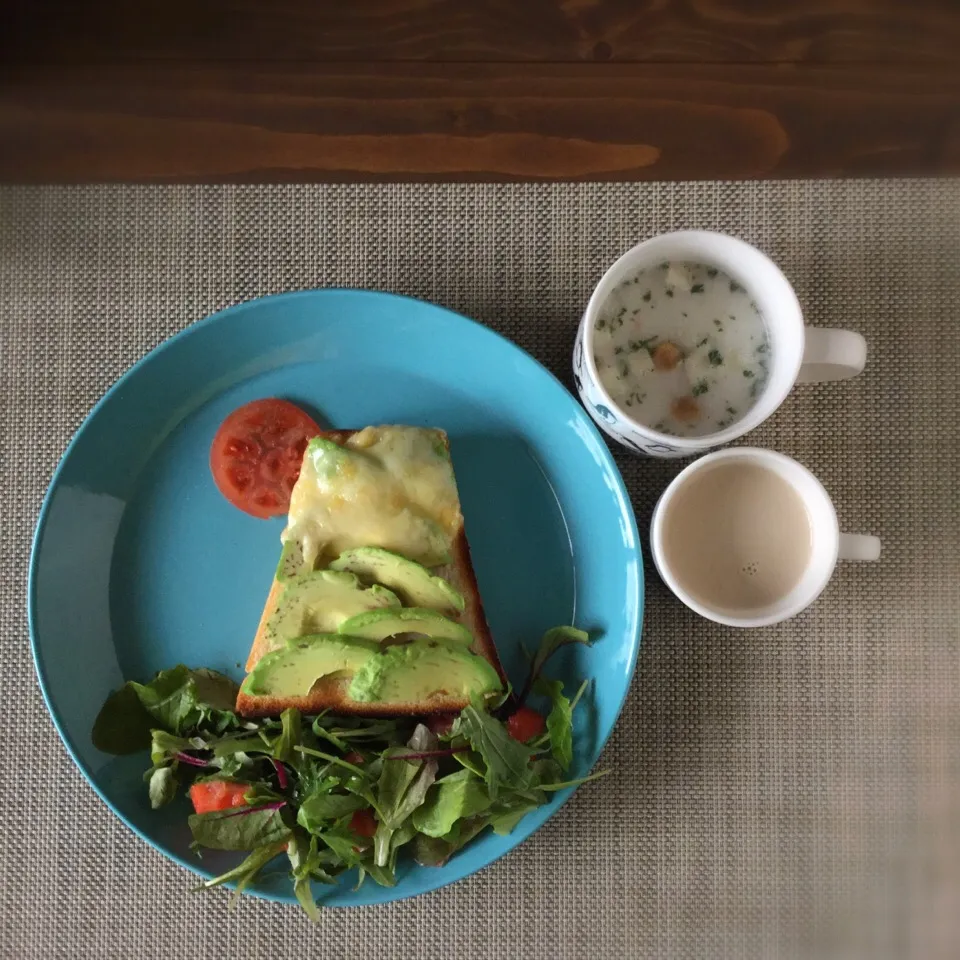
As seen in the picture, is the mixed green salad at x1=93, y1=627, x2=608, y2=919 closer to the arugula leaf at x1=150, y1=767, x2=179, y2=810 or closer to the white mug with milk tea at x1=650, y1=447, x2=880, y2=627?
the arugula leaf at x1=150, y1=767, x2=179, y2=810

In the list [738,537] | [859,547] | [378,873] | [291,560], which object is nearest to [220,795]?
[378,873]

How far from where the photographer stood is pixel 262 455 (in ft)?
4.86

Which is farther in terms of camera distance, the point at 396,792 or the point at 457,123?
the point at 457,123

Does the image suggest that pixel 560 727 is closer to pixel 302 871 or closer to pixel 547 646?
pixel 547 646

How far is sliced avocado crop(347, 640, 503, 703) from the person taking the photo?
1.32 metres

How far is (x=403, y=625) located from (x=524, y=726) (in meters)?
0.29

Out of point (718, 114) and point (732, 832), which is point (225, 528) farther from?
point (718, 114)

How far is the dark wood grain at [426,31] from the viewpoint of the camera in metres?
1.62

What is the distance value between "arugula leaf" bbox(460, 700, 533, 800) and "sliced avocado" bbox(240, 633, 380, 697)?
7.3 inches

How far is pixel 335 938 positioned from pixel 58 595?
2.58 feet

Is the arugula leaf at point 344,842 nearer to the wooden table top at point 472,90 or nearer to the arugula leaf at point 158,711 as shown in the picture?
the arugula leaf at point 158,711

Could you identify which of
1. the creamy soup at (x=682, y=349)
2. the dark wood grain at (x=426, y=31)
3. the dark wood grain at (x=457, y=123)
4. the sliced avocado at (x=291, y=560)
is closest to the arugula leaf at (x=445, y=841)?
the sliced avocado at (x=291, y=560)

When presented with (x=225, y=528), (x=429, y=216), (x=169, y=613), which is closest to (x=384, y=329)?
(x=429, y=216)

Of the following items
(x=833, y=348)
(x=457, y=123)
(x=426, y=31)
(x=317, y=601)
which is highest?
(x=426, y=31)
